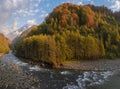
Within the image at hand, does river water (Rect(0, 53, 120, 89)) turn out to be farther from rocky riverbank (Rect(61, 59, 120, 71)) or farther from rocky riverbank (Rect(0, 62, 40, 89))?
rocky riverbank (Rect(61, 59, 120, 71))

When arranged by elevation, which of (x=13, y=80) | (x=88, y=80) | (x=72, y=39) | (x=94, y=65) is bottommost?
(x=88, y=80)

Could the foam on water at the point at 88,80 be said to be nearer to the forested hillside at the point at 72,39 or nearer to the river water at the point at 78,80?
the river water at the point at 78,80

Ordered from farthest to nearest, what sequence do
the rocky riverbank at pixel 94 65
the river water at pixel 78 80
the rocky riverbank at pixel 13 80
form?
the rocky riverbank at pixel 94 65 < the river water at pixel 78 80 < the rocky riverbank at pixel 13 80

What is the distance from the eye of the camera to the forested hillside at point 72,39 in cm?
5934

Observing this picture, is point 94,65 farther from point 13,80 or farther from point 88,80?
point 13,80

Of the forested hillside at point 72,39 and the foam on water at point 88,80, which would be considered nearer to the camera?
the foam on water at point 88,80

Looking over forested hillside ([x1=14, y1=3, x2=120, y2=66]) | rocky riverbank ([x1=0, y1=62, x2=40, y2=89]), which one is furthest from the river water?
forested hillside ([x1=14, y1=3, x2=120, y2=66])

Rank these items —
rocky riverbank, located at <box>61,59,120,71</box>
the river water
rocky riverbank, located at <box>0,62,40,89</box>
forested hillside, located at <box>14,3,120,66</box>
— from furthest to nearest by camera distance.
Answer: forested hillside, located at <box>14,3,120,66</box>, rocky riverbank, located at <box>61,59,120,71</box>, the river water, rocky riverbank, located at <box>0,62,40,89</box>

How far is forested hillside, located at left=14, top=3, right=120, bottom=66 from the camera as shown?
59344 mm

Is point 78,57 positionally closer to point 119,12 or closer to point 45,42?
point 45,42

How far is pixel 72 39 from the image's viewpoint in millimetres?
63500

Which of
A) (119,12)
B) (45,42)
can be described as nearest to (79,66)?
(45,42)

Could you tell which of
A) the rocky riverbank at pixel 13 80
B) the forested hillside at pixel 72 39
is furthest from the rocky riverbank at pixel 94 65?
the rocky riverbank at pixel 13 80

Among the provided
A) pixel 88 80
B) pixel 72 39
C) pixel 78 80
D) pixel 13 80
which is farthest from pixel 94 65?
pixel 13 80
